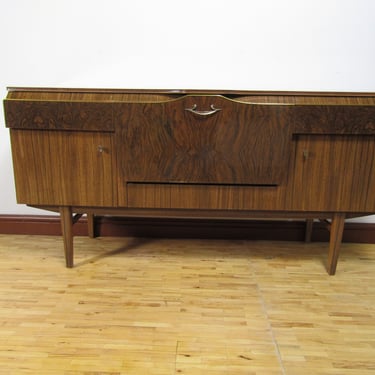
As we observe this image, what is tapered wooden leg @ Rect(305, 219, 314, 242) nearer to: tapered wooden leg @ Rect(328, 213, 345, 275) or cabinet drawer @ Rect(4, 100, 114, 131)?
tapered wooden leg @ Rect(328, 213, 345, 275)

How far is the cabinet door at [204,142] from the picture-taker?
105 cm

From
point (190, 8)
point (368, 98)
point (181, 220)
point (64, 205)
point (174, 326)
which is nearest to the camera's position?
point (174, 326)

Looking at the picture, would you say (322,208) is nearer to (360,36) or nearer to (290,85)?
(290,85)

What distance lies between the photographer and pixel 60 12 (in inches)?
55.9

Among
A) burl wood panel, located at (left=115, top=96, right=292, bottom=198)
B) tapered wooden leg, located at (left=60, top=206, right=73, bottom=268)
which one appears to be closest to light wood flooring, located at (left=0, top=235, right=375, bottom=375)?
tapered wooden leg, located at (left=60, top=206, right=73, bottom=268)

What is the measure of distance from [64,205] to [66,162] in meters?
0.18

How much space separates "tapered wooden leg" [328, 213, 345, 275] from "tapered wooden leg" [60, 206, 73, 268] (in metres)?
1.06

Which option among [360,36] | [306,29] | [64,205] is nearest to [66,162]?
[64,205]

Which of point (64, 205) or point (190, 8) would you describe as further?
point (190, 8)

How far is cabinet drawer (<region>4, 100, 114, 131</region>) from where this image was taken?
1081 mm

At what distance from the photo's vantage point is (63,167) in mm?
1147

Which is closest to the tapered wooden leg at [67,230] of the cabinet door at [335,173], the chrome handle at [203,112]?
the chrome handle at [203,112]

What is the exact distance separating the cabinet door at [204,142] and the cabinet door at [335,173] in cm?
8

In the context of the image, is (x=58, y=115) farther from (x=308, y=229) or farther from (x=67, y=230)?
(x=308, y=229)
